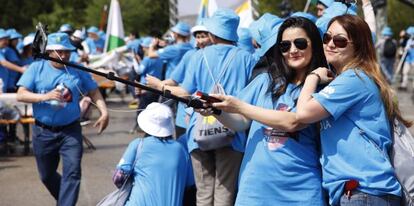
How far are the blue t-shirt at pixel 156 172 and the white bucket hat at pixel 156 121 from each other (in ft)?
0.21

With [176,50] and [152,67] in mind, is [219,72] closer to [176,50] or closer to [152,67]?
[176,50]

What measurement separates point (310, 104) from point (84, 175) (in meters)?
6.71

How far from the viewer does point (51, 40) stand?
7215 millimetres

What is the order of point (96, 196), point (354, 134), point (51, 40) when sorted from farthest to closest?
point (96, 196) < point (51, 40) < point (354, 134)

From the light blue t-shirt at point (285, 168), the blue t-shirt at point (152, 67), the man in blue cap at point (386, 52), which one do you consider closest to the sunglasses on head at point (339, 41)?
the light blue t-shirt at point (285, 168)

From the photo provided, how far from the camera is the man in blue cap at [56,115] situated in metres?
7.10

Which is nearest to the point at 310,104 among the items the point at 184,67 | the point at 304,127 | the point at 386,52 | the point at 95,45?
the point at 304,127

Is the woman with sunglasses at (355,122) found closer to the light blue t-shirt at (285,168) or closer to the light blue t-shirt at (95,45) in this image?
the light blue t-shirt at (285,168)

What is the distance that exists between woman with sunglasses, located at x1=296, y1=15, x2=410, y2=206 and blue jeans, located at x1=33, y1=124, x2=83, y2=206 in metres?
3.55

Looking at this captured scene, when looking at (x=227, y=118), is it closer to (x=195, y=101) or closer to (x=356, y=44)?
(x=195, y=101)

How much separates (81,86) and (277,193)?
147 inches

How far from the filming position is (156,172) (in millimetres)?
5984

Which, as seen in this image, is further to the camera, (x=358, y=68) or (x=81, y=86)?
(x=81, y=86)

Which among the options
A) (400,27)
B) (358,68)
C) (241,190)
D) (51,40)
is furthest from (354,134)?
(400,27)
